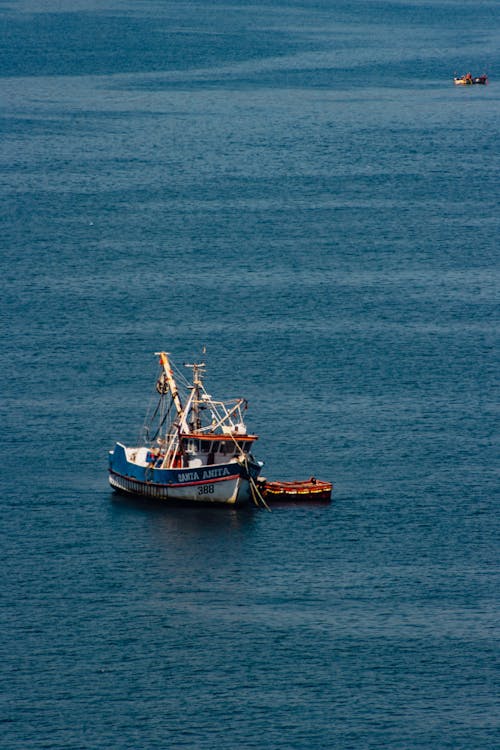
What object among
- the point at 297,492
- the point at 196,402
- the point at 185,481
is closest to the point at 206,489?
the point at 185,481

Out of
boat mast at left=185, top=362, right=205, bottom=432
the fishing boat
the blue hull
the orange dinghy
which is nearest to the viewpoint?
the blue hull

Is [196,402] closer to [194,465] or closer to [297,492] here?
[194,465]

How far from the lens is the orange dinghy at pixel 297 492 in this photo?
154m

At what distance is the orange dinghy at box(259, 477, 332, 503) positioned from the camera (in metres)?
154

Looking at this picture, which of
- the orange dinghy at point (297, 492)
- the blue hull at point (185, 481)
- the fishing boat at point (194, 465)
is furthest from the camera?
the orange dinghy at point (297, 492)

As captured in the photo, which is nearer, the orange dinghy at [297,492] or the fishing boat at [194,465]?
the fishing boat at [194,465]

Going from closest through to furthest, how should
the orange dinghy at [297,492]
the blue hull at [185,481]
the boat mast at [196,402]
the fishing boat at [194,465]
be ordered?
the blue hull at [185,481], the fishing boat at [194,465], the orange dinghy at [297,492], the boat mast at [196,402]

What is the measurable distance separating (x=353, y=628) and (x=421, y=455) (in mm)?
39113

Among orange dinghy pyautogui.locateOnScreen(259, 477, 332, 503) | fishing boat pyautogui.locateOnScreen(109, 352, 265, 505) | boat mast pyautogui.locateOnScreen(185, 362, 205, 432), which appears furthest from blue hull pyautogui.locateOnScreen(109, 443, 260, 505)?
boat mast pyautogui.locateOnScreen(185, 362, 205, 432)

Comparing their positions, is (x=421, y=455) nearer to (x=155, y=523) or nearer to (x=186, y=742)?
(x=155, y=523)

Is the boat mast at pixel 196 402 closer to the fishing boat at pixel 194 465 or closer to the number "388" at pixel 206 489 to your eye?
the fishing boat at pixel 194 465

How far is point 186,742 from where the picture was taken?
384 feet

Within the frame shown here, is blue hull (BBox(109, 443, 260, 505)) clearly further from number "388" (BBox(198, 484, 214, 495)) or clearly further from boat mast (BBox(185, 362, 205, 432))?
boat mast (BBox(185, 362, 205, 432))

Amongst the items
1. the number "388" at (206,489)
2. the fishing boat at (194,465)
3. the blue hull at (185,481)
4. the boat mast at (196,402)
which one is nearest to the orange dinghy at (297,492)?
the fishing boat at (194,465)
